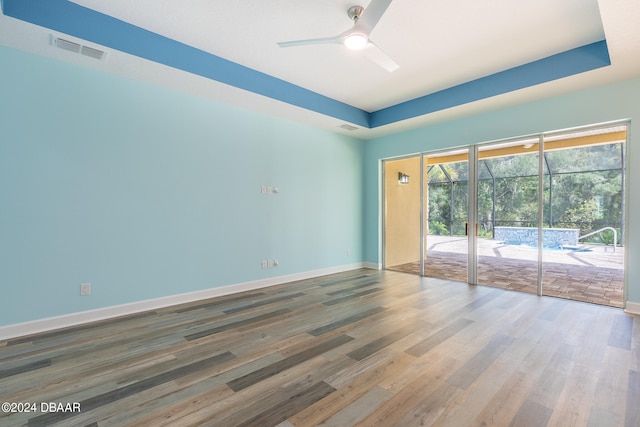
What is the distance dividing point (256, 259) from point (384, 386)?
124 inches

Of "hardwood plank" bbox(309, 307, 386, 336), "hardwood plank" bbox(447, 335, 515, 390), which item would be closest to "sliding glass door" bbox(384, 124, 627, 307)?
"hardwood plank" bbox(447, 335, 515, 390)

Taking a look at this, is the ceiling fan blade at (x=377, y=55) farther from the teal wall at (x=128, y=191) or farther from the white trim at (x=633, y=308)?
the white trim at (x=633, y=308)

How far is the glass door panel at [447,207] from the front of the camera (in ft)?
17.4

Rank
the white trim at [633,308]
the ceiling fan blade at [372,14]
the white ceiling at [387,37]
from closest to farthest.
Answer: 1. the ceiling fan blade at [372,14]
2. the white ceiling at [387,37]
3. the white trim at [633,308]

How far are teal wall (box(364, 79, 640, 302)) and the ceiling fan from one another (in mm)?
2619

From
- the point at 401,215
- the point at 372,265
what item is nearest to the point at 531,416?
the point at 372,265

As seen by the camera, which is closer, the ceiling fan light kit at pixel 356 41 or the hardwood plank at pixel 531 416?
the hardwood plank at pixel 531 416

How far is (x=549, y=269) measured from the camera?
588 centimetres

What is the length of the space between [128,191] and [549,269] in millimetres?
7657

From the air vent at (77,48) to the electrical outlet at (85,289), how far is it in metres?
2.50

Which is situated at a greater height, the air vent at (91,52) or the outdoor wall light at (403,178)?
the air vent at (91,52)

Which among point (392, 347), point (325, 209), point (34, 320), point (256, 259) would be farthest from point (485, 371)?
point (34, 320)

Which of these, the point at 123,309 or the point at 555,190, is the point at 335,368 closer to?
the point at 123,309

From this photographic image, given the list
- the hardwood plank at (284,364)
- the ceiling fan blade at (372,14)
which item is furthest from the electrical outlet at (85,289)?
the ceiling fan blade at (372,14)
